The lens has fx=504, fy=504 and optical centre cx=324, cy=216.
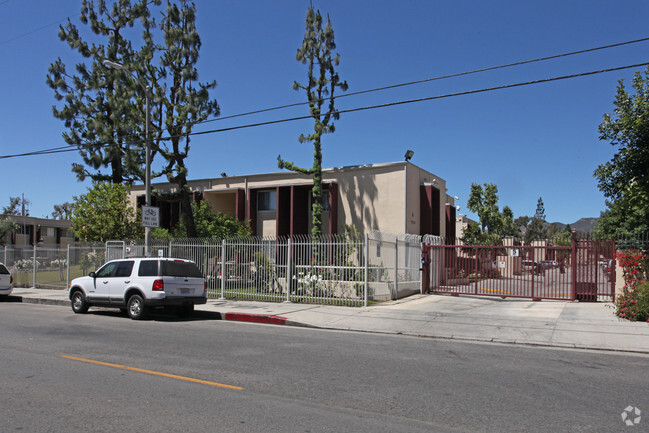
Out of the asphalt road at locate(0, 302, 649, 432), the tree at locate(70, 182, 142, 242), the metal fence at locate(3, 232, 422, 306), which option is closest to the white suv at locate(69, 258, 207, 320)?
the metal fence at locate(3, 232, 422, 306)

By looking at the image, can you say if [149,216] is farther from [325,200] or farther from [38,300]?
[325,200]

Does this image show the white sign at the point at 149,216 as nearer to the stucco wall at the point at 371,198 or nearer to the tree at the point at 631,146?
the stucco wall at the point at 371,198

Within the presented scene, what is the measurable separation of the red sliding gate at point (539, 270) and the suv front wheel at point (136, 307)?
10.5 metres

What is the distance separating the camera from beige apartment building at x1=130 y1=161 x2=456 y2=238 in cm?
2498

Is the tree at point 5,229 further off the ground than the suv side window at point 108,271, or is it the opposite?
the tree at point 5,229

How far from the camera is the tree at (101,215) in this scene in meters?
25.2

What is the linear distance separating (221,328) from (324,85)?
14720mm

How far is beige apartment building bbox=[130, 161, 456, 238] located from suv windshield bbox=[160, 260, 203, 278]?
472 inches

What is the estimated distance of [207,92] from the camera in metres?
27.4

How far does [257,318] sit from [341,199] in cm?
1335

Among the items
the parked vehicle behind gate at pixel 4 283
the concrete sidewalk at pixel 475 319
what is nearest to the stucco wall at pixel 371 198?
the concrete sidewalk at pixel 475 319

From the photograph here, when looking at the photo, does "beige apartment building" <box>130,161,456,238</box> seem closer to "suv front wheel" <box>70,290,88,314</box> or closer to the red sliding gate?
the red sliding gate

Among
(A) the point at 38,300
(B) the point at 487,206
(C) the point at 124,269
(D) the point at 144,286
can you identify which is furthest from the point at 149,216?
(B) the point at 487,206

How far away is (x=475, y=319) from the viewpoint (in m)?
13.4
